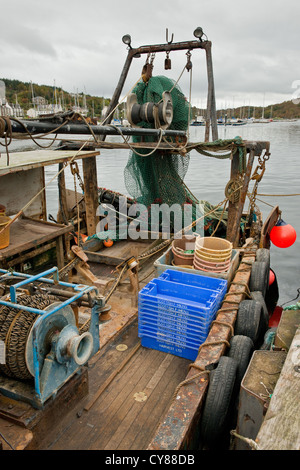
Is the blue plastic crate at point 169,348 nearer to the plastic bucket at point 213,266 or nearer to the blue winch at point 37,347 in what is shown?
the blue winch at point 37,347

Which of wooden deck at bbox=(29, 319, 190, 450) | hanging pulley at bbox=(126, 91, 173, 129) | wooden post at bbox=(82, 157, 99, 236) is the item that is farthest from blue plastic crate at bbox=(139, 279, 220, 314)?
wooden post at bbox=(82, 157, 99, 236)

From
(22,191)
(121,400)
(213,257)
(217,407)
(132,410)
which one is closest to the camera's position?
(217,407)

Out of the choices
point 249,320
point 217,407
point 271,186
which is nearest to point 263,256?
point 249,320

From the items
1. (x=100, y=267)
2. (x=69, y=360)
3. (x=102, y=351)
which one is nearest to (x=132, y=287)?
(x=102, y=351)

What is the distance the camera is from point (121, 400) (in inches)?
141

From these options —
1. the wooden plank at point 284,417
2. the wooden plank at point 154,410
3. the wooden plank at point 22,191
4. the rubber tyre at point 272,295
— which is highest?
the wooden plank at point 22,191

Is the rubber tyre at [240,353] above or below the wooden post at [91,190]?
below

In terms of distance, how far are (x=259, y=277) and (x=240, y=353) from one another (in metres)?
2.13

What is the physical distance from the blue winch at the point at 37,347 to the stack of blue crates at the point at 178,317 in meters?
1.34

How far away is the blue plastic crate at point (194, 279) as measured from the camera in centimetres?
496

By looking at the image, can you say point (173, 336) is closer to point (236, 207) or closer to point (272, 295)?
point (236, 207)

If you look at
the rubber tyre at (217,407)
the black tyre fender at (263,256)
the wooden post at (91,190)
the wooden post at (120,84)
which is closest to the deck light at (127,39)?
the wooden post at (120,84)

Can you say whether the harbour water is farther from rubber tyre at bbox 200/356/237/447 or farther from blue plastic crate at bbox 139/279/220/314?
rubber tyre at bbox 200/356/237/447

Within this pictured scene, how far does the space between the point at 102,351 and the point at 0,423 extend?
5.39 feet
